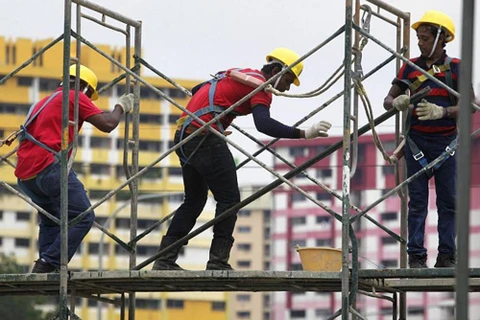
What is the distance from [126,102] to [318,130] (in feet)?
7.79

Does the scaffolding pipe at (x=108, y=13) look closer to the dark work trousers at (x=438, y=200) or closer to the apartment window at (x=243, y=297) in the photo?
the dark work trousers at (x=438, y=200)

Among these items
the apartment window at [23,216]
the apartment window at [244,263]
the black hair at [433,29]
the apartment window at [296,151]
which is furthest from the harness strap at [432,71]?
the apartment window at [244,263]

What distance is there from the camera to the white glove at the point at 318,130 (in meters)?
14.2

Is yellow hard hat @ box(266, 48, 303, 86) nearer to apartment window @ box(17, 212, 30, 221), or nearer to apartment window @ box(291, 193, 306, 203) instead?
apartment window @ box(17, 212, 30, 221)

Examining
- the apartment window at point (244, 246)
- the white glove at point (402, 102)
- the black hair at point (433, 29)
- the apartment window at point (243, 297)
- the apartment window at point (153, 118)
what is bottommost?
the apartment window at point (243, 297)

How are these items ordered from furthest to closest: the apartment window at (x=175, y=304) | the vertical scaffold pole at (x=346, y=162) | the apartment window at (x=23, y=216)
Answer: the apartment window at (x=175, y=304), the apartment window at (x=23, y=216), the vertical scaffold pole at (x=346, y=162)

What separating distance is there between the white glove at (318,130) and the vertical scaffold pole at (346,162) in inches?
9.7

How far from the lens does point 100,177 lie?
463 feet

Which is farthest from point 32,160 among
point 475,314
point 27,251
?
point 27,251

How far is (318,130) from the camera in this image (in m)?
14.2

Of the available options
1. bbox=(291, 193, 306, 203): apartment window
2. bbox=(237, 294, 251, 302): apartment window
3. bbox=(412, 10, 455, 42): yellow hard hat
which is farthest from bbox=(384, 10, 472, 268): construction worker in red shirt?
bbox=(237, 294, 251, 302): apartment window

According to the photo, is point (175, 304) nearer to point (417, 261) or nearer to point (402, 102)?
point (417, 261)

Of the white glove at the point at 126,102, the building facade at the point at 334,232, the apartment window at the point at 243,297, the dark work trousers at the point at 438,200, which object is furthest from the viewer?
the apartment window at the point at 243,297

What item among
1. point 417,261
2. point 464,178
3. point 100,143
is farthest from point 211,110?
point 100,143
